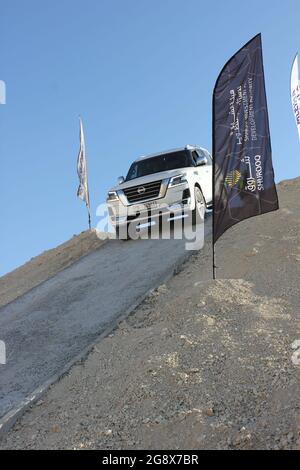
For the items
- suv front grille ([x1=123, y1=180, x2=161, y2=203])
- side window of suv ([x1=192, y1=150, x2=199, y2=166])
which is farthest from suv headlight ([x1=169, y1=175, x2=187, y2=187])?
side window of suv ([x1=192, y1=150, x2=199, y2=166])

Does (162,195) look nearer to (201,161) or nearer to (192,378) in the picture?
(201,161)

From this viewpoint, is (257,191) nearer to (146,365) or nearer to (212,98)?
(212,98)

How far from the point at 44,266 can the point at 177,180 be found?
4811mm

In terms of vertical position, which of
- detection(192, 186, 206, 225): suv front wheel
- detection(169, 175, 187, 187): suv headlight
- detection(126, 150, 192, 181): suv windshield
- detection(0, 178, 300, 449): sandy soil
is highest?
detection(126, 150, 192, 181): suv windshield

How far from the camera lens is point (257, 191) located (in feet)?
27.8

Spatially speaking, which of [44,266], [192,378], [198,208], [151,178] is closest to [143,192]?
[151,178]

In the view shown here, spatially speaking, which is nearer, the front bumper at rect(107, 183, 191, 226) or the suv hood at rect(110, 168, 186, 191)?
the front bumper at rect(107, 183, 191, 226)

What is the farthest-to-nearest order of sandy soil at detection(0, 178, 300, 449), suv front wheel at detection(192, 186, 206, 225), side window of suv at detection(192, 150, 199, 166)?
side window of suv at detection(192, 150, 199, 166) → suv front wheel at detection(192, 186, 206, 225) → sandy soil at detection(0, 178, 300, 449)

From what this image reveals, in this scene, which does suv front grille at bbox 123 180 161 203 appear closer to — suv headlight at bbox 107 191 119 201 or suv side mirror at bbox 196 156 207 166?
suv headlight at bbox 107 191 119 201

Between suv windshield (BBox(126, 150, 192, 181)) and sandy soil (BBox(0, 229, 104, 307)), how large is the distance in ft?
6.96

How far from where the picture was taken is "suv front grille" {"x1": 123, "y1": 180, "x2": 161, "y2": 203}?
13.2 meters

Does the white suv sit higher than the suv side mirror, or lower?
lower
